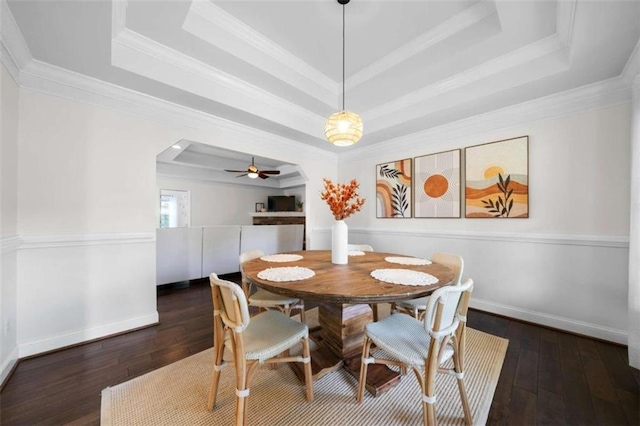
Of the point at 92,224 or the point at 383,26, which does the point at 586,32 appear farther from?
the point at 92,224

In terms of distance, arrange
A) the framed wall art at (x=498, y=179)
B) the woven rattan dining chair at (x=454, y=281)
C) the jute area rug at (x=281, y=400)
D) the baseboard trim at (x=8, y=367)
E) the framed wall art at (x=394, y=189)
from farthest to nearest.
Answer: the framed wall art at (x=394, y=189), the framed wall art at (x=498, y=179), the woven rattan dining chair at (x=454, y=281), the baseboard trim at (x=8, y=367), the jute area rug at (x=281, y=400)

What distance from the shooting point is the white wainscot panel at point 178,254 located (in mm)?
3619

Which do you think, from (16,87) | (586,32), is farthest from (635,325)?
(16,87)

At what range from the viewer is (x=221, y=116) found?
9.45 feet

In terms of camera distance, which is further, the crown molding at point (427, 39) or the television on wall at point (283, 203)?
the television on wall at point (283, 203)

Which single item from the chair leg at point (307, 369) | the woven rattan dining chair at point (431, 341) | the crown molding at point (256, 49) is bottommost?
the chair leg at point (307, 369)

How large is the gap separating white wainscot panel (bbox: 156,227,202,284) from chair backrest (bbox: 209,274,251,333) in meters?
2.97

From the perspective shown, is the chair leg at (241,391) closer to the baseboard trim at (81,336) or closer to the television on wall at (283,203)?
the baseboard trim at (81,336)

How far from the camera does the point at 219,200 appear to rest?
7902 millimetres

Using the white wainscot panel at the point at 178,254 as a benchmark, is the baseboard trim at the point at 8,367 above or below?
below

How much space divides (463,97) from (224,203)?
7229 millimetres

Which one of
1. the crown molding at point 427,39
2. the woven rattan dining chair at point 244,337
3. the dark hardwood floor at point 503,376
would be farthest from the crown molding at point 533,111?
the woven rattan dining chair at point 244,337

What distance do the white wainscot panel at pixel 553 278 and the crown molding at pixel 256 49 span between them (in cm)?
250

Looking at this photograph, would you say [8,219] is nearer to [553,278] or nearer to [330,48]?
[330,48]
